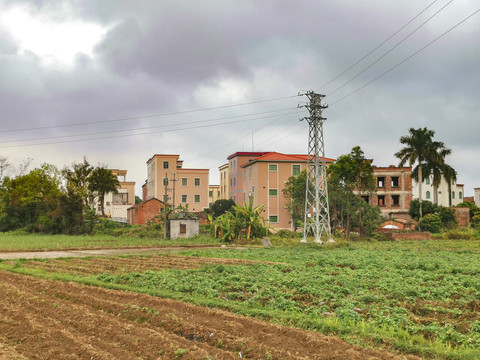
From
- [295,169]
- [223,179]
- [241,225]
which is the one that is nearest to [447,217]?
[295,169]

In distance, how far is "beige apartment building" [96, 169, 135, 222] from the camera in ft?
299

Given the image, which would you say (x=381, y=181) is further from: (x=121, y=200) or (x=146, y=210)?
(x=121, y=200)

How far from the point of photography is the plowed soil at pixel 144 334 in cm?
865

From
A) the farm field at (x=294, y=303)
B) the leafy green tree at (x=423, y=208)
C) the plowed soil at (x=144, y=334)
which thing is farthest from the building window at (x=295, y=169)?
the plowed soil at (x=144, y=334)

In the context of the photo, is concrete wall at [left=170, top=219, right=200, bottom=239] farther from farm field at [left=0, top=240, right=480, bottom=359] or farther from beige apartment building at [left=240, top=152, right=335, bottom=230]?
farm field at [left=0, top=240, right=480, bottom=359]

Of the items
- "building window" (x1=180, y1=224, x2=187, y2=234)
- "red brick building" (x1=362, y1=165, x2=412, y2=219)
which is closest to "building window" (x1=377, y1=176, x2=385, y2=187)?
"red brick building" (x1=362, y1=165, x2=412, y2=219)

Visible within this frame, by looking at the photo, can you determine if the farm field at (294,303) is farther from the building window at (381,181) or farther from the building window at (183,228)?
the building window at (381,181)

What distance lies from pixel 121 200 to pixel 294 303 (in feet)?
309

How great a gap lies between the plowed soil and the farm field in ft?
0.13

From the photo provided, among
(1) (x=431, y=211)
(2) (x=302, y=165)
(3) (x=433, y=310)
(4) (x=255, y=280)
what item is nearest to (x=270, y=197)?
(2) (x=302, y=165)

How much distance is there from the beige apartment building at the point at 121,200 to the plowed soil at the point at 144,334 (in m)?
79.0

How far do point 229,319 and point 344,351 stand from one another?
333 cm

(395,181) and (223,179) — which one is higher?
(223,179)

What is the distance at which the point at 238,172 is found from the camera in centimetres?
7744
